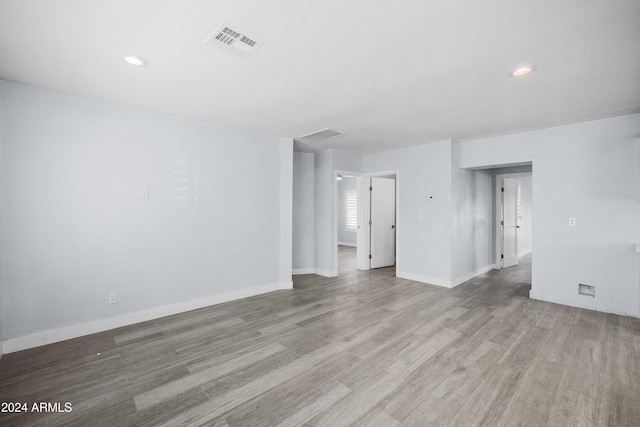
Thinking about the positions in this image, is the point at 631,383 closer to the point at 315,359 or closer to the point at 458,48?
the point at 315,359

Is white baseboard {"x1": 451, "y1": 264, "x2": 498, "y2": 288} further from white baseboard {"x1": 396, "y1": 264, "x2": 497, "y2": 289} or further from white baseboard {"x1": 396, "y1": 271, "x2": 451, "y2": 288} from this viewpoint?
white baseboard {"x1": 396, "y1": 271, "x2": 451, "y2": 288}

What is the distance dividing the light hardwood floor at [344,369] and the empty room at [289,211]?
2 centimetres

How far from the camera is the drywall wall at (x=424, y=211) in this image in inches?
189

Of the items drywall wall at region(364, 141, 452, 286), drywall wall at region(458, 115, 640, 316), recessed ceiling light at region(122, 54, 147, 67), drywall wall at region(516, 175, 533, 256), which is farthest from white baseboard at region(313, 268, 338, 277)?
drywall wall at region(516, 175, 533, 256)

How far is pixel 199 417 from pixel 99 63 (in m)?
2.88

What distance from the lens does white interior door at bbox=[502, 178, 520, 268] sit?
627 centimetres

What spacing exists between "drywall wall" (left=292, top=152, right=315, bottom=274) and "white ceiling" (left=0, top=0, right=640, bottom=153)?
89.8 inches

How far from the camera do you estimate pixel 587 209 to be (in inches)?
148

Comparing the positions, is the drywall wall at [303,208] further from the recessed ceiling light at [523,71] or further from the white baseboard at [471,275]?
the recessed ceiling light at [523,71]

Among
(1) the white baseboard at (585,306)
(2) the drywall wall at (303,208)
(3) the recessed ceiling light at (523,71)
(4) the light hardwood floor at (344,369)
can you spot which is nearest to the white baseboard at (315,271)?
(2) the drywall wall at (303,208)

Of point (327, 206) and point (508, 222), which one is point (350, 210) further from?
point (508, 222)

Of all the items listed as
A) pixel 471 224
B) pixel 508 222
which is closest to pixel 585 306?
pixel 471 224

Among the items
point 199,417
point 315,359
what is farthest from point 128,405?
point 315,359

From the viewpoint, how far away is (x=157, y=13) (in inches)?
67.2
